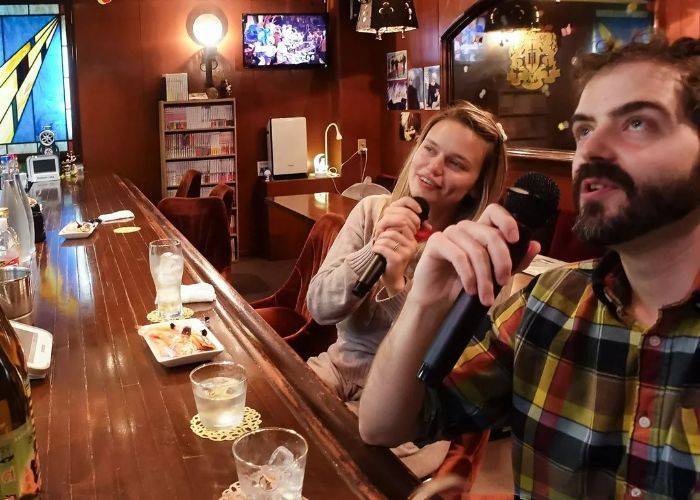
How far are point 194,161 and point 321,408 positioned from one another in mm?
6022

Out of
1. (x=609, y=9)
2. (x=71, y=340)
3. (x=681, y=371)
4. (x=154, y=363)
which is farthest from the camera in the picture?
(x=609, y=9)

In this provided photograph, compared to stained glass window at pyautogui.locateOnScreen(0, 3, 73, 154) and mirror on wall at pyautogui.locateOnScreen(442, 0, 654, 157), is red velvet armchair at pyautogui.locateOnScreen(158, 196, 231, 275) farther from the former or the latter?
stained glass window at pyautogui.locateOnScreen(0, 3, 73, 154)

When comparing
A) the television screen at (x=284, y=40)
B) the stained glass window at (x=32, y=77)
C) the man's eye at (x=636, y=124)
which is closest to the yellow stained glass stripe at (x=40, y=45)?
the stained glass window at (x=32, y=77)

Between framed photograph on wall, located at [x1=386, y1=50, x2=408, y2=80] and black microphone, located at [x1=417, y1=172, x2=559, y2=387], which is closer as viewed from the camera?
black microphone, located at [x1=417, y1=172, x2=559, y2=387]

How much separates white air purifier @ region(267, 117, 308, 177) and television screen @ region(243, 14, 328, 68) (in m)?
0.65

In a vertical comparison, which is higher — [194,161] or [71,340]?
[194,161]

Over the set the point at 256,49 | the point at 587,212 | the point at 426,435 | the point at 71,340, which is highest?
the point at 256,49

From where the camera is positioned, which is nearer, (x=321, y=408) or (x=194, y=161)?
(x=321, y=408)

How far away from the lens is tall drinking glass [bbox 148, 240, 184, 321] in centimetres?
170

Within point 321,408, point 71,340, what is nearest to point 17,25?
point 71,340

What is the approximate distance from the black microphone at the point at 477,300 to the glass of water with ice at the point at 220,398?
1.18 ft

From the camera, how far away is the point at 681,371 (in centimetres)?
100

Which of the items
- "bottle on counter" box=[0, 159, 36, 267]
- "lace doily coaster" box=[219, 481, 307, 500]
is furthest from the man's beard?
"bottle on counter" box=[0, 159, 36, 267]

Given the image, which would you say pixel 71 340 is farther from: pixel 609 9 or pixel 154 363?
pixel 609 9
